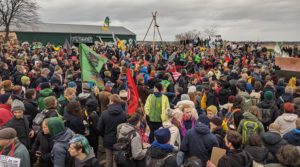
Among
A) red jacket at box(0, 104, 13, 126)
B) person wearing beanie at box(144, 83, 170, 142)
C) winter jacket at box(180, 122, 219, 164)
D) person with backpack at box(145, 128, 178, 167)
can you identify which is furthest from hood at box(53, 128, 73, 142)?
person wearing beanie at box(144, 83, 170, 142)

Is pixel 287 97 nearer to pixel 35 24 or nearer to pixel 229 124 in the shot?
pixel 229 124

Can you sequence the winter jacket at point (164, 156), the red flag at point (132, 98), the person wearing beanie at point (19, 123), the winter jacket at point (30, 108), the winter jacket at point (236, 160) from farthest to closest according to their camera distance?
the red flag at point (132, 98), the winter jacket at point (30, 108), the person wearing beanie at point (19, 123), the winter jacket at point (164, 156), the winter jacket at point (236, 160)

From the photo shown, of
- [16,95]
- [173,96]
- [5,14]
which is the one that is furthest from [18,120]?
[5,14]

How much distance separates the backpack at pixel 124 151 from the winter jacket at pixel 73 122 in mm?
1145

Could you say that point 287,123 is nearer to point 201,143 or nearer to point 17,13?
point 201,143

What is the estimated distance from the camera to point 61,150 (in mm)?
4445

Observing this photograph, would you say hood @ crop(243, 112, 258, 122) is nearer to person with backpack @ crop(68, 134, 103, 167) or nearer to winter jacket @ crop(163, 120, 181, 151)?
winter jacket @ crop(163, 120, 181, 151)

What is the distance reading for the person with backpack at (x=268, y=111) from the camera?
22.7 ft

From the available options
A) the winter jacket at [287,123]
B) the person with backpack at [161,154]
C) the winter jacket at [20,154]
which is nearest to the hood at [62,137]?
the winter jacket at [20,154]

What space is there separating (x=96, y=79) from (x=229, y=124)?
4230 mm

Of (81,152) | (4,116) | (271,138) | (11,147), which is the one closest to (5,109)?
(4,116)

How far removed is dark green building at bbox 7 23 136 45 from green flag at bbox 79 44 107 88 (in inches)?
1775

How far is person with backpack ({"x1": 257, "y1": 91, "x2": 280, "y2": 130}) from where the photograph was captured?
6.93m

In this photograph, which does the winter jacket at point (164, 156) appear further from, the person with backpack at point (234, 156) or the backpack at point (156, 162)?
the person with backpack at point (234, 156)
